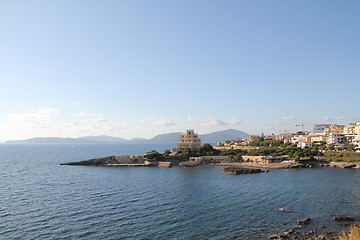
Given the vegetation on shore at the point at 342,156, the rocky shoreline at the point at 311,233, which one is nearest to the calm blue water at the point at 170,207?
the rocky shoreline at the point at 311,233

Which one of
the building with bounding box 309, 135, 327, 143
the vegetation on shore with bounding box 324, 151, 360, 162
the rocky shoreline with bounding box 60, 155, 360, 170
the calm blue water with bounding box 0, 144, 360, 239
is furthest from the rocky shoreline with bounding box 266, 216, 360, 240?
the building with bounding box 309, 135, 327, 143

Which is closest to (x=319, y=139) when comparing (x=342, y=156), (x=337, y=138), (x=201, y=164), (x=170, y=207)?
(x=337, y=138)

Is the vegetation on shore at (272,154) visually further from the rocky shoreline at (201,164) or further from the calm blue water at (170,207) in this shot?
the calm blue water at (170,207)

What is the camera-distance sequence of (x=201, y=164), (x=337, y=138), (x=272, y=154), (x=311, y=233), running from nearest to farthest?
(x=311, y=233) < (x=201, y=164) < (x=272, y=154) < (x=337, y=138)

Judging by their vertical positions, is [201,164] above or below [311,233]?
above

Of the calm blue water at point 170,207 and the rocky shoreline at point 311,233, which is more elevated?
the calm blue water at point 170,207

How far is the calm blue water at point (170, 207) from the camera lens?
84.5 feet

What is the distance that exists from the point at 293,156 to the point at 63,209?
6894 centimetres

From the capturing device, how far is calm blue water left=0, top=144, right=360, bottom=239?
25.7 m

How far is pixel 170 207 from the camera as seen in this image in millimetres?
33625

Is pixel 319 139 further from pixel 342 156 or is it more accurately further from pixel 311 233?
pixel 311 233

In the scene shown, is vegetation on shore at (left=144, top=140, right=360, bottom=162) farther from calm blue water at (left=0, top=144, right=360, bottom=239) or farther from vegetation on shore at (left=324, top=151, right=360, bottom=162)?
calm blue water at (left=0, top=144, right=360, bottom=239)

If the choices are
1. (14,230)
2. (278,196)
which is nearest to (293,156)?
(278,196)

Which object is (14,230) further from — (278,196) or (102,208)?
(278,196)
